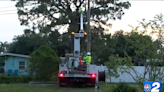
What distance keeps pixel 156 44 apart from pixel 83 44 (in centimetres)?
1360

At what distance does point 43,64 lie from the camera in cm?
1741

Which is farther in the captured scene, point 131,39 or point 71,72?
point 71,72

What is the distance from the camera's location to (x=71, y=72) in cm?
1368

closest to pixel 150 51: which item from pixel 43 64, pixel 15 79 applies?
pixel 43 64

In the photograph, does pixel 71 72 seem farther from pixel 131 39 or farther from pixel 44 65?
pixel 131 39

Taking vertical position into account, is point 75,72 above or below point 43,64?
below

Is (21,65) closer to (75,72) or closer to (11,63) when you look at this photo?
(11,63)

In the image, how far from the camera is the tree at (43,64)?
1736cm

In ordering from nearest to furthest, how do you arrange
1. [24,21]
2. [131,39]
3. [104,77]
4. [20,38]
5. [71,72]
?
[131,39], [71,72], [104,77], [24,21], [20,38]

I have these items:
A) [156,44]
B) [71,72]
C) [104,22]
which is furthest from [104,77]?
[156,44]

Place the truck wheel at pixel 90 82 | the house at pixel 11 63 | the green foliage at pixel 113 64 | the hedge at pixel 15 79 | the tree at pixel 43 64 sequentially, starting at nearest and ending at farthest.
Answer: the green foliage at pixel 113 64
the truck wheel at pixel 90 82
the tree at pixel 43 64
the hedge at pixel 15 79
the house at pixel 11 63

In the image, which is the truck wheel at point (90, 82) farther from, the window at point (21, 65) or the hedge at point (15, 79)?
the window at point (21, 65)

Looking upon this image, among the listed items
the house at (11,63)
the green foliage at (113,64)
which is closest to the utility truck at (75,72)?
the green foliage at (113,64)

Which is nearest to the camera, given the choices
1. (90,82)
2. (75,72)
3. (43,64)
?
(75,72)
